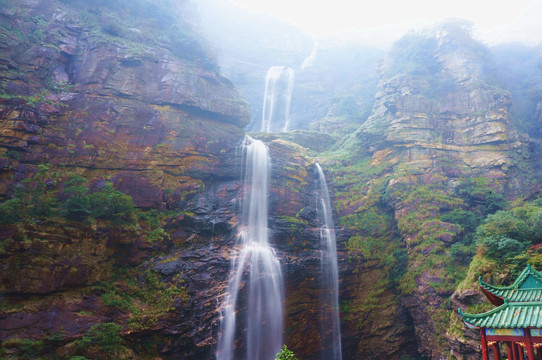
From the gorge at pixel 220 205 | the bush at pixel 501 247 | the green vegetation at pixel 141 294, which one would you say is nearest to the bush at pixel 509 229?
the gorge at pixel 220 205

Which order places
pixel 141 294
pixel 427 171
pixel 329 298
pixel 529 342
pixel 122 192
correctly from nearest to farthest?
pixel 529 342, pixel 141 294, pixel 122 192, pixel 329 298, pixel 427 171

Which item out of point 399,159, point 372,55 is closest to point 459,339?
point 399,159

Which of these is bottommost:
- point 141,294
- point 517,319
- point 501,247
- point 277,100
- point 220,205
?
point 517,319

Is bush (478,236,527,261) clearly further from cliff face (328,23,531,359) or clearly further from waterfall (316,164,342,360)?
waterfall (316,164,342,360)

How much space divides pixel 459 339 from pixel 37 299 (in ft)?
60.2

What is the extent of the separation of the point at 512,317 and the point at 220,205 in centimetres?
1720

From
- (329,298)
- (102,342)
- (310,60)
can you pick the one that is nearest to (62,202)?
(102,342)

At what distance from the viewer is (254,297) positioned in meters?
17.3

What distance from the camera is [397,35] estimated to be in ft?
221

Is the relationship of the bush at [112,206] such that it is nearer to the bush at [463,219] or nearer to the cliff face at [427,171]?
the cliff face at [427,171]

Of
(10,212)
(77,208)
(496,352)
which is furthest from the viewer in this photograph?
(77,208)

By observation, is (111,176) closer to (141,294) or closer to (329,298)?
(141,294)

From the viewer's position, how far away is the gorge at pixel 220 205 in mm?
13836

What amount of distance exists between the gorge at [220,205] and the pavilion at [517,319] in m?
4.96
